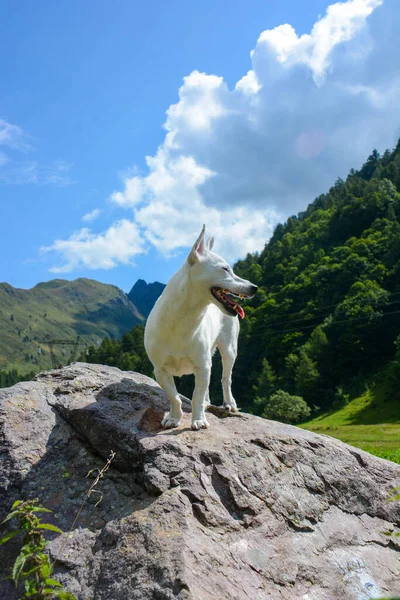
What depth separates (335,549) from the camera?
7.17 meters

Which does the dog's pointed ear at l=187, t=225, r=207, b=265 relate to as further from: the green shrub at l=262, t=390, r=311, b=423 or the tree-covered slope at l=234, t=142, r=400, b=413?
the tree-covered slope at l=234, t=142, r=400, b=413

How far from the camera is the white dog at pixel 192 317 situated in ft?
26.7

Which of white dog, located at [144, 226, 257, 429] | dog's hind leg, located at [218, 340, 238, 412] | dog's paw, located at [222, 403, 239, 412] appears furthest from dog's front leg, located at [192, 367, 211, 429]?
dog's hind leg, located at [218, 340, 238, 412]

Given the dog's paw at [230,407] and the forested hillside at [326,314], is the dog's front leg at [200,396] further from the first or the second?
the forested hillside at [326,314]

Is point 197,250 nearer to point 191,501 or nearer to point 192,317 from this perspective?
point 192,317

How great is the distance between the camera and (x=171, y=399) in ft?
28.2

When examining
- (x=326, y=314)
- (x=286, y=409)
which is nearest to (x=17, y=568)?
(x=286, y=409)

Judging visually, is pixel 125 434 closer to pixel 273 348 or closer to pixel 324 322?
pixel 324 322

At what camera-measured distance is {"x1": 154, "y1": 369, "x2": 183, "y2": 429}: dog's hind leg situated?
28.2 ft

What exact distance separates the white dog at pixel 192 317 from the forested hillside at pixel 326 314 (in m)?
61.1

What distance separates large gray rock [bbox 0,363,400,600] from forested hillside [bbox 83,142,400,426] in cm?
6030

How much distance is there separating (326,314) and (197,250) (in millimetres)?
93375

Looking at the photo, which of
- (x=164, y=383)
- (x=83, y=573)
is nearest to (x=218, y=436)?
(x=164, y=383)

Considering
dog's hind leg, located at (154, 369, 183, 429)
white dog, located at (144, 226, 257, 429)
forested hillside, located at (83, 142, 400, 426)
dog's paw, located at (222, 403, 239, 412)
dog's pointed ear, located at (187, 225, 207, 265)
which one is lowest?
dog's paw, located at (222, 403, 239, 412)
